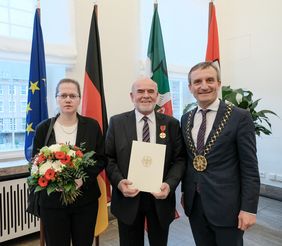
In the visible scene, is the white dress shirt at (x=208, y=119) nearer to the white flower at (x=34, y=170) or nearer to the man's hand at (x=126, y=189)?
the man's hand at (x=126, y=189)

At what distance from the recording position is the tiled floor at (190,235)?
2756mm

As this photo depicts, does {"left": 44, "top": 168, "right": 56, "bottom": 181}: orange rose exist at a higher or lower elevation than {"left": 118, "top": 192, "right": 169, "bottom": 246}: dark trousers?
higher

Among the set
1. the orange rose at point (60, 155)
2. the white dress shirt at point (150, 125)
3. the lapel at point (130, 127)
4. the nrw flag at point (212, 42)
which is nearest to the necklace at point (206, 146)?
the white dress shirt at point (150, 125)

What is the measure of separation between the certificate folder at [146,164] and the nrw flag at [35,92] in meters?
1.22

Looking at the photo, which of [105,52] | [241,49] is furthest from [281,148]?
[105,52]

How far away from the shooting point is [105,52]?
10.5 ft

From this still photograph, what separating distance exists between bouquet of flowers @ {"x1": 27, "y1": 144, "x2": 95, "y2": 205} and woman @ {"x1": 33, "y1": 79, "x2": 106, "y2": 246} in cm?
14

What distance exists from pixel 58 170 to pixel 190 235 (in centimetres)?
207

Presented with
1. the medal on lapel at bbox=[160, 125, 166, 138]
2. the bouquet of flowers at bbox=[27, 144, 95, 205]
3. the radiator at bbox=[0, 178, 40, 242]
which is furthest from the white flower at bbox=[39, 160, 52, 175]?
the radiator at bbox=[0, 178, 40, 242]

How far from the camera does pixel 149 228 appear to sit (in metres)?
1.69

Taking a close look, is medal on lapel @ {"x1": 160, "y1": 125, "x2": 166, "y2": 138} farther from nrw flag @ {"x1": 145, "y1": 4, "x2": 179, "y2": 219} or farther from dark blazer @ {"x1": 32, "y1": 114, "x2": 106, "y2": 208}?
nrw flag @ {"x1": 145, "y1": 4, "x2": 179, "y2": 219}

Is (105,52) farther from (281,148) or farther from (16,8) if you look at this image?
(281,148)

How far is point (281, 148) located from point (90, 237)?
356 centimetres

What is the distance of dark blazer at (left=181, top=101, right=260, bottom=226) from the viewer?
54.9 inches
